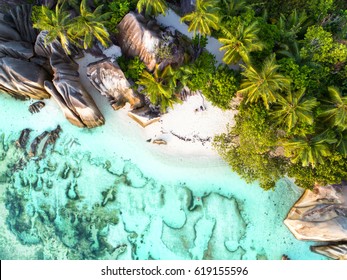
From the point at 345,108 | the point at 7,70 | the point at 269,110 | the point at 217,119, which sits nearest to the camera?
the point at 345,108

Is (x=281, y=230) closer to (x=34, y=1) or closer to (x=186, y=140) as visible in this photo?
(x=186, y=140)

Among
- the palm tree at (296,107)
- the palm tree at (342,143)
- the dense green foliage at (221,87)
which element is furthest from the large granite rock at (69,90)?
the palm tree at (342,143)

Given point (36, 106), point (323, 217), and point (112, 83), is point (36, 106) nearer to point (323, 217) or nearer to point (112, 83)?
point (112, 83)

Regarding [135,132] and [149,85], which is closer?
[149,85]

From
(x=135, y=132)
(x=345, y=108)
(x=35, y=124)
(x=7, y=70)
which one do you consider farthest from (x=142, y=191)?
(x=345, y=108)

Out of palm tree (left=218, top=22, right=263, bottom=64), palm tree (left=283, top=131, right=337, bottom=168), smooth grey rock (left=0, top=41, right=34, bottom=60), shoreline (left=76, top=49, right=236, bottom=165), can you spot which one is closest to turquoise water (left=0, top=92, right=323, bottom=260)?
shoreline (left=76, top=49, right=236, bottom=165)

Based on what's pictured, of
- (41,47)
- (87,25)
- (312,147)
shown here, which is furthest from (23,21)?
(312,147)
